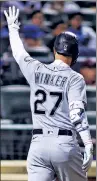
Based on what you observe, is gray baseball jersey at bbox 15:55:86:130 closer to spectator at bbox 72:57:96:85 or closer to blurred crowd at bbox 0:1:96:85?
blurred crowd at bbox 0:1:96:85

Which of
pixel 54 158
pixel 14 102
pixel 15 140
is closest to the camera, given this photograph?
pixel 54 158

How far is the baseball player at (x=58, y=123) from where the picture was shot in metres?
4.01

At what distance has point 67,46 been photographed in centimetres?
420

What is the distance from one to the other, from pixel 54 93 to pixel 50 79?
0.10m

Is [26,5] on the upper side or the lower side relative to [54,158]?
upper

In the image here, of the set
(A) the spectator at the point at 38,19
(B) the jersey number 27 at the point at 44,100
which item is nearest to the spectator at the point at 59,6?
(A) the spectator at the point at 38,19

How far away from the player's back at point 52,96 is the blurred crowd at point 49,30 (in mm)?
3818

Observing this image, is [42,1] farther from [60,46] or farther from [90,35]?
[60,46]

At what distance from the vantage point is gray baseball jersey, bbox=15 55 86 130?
4.06 m

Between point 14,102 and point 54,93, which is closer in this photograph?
point 54,93

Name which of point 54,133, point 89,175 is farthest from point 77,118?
point 89,175

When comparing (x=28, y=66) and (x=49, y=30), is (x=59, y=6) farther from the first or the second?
(x=28, y=66)

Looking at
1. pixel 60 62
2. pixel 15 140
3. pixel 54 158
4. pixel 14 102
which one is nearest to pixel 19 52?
pixel 60 62

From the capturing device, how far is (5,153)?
24.7 feet
